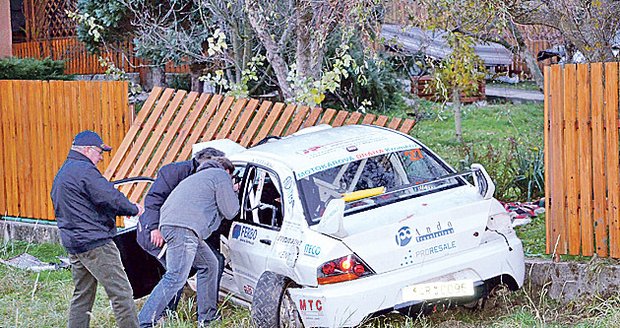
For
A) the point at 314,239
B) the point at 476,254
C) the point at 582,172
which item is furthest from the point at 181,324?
the point at 582,172

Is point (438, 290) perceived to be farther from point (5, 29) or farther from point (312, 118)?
point (5, 29)

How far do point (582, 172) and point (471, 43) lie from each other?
3559 millimetres

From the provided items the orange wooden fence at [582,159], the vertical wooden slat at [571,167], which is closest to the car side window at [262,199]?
the orange wooden fence at [582,159]

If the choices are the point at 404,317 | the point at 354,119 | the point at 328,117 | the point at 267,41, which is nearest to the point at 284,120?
the point at 328,117

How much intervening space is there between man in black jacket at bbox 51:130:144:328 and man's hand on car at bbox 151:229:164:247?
38cm

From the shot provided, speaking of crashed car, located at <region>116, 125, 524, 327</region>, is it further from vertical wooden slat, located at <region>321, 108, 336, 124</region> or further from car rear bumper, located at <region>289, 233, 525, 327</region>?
vertical wooden slat, located at <region>321, 108, 336, 124</region>

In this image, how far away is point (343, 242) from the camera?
6.14m

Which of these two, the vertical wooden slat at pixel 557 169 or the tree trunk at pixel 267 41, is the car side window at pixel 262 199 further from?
the tree trunk at pixel 267 41

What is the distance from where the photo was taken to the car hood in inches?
243

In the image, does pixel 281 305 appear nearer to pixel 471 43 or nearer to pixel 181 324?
pixel 181 324

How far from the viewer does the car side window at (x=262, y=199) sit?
696cm

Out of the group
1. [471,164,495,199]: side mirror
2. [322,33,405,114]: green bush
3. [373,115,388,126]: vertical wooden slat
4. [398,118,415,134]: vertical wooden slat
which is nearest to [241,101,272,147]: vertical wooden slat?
[373,115,388,126]: vertical wooden slat

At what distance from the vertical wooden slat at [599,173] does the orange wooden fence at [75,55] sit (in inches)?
605

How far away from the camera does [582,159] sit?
7605mm
